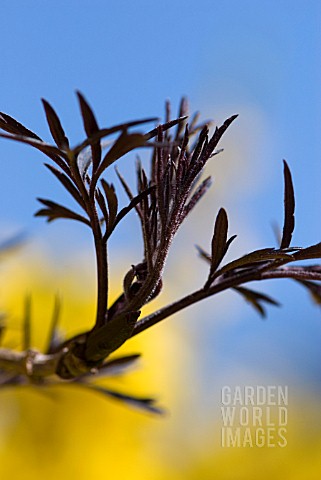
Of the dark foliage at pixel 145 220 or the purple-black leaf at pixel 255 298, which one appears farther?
the purple-black leaf at pixel 255 298

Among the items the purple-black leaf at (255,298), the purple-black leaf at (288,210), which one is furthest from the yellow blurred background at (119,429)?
the purple-black leaf at (288,210)

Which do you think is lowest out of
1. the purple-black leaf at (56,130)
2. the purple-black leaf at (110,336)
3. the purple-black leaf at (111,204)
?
the purple-black leaf at (110,336)

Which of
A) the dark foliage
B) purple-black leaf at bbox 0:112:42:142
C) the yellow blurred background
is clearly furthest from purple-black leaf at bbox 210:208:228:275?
the yellow blurred background

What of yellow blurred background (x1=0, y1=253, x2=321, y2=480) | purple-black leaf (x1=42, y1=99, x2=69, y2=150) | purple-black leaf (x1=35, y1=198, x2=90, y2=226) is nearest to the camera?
purple-black leaf (x1=42, y1=99, x2=69, y2=150)

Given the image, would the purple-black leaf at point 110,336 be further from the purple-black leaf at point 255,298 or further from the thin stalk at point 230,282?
the purple-black leaf at point 255,298

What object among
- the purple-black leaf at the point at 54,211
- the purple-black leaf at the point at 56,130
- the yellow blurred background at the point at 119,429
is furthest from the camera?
the yellow blurred background at the point at 119,429

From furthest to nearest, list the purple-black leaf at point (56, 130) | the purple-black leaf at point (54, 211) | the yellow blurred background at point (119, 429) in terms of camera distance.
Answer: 1. the yellow blurred background at point (119, 429)
2. the purple-black leaf at point (54, 211)
3. the purple-black leaf at point (56, 130)

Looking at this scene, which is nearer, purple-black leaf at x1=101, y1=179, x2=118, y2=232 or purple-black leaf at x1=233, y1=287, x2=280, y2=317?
purple-black leaf at x1=101, y1=179, x2=118, y2=232

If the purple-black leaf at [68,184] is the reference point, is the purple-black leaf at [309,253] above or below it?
below

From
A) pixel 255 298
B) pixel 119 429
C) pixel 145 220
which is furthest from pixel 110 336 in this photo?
pixel 119 429

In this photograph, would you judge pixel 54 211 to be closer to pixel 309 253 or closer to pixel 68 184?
pixel 68 184

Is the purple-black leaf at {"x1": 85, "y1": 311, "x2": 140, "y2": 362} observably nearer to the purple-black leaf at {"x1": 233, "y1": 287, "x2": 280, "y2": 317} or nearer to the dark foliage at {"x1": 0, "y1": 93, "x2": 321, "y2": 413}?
the dark foliage at {"x1": 0, "y1": 93, "x2": 321, "y2": 413}

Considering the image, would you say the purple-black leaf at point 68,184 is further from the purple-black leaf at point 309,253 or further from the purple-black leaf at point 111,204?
the purple-black leaf at point 309,253

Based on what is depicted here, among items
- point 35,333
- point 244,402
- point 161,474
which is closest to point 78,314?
point 35,333
